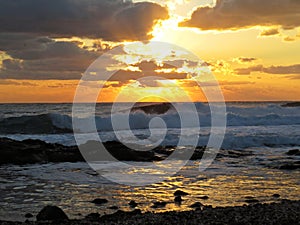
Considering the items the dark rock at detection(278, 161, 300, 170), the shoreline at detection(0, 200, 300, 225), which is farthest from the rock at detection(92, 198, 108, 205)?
the dark rock at detection(278, 161, 300, 170)

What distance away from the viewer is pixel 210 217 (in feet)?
32.8

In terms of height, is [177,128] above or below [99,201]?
above

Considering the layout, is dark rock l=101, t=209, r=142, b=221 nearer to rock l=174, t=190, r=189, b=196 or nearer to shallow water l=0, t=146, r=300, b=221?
shallow water l=0, t=146, r=300, b=221

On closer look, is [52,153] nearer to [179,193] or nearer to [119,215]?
[179,193]

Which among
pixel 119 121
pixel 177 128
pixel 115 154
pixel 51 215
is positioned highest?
pixel 119 121

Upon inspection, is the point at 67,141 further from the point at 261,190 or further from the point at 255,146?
the point at 261,190

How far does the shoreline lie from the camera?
31.3 ft

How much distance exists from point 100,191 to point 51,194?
1.63 metres

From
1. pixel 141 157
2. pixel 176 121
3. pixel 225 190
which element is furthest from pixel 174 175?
pixel 176 121

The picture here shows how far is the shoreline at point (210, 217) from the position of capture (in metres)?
9.55

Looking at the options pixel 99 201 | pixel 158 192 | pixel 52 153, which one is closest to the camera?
pixel 99 201

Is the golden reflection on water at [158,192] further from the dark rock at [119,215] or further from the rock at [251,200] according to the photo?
the dark rock at [119,215]

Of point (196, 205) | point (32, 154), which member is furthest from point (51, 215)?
point (32, 154)

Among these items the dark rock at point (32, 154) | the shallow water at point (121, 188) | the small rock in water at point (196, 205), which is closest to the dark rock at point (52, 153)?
the dark rock at point (32, 154)
